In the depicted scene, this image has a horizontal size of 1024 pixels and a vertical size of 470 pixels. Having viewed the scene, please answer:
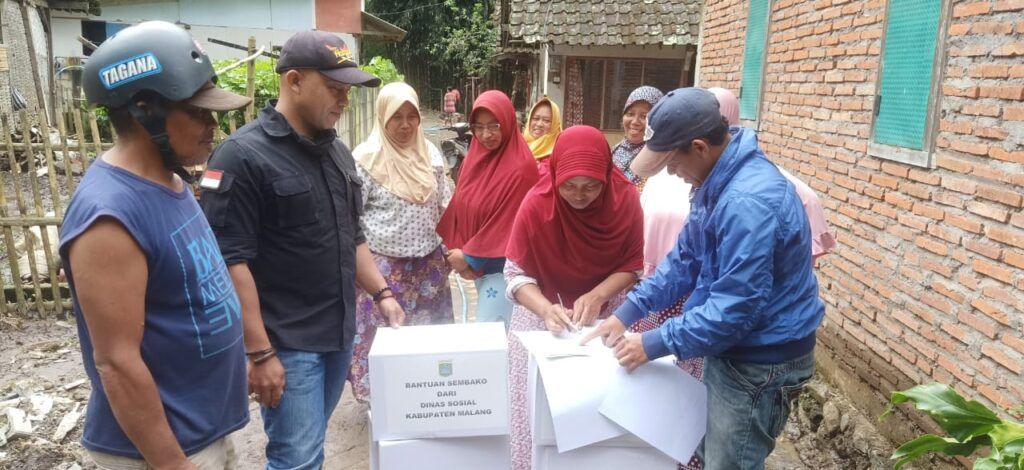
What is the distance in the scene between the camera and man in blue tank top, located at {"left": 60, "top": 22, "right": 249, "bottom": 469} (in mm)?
1352

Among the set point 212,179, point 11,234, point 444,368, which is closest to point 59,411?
point 11,234

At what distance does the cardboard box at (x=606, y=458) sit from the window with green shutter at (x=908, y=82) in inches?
85.9

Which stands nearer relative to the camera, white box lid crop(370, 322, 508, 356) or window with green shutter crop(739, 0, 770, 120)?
white box lid crop(370, 322, 508, 356)

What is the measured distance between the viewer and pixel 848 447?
359 centimetres

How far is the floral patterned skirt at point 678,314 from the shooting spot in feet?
7.79

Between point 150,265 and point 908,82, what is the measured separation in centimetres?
351

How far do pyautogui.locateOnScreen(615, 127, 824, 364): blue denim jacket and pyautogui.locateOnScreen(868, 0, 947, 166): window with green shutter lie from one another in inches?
69.9

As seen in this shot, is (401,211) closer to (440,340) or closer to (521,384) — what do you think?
(521,384)

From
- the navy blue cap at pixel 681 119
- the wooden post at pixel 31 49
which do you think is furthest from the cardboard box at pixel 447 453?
the wooden post at pixel 31 49

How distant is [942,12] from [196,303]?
11.1 ft

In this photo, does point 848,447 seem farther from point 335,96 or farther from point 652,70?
point 652,70

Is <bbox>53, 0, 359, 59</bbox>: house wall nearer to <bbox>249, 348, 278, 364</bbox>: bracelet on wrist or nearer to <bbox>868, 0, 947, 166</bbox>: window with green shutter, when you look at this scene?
<bbox>868, 0, 947, 166</bbox>: window with green shutter

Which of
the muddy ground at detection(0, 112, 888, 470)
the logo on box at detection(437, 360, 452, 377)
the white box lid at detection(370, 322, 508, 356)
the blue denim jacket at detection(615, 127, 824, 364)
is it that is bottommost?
the muddy ground at detection(0, 112, 888, 470)

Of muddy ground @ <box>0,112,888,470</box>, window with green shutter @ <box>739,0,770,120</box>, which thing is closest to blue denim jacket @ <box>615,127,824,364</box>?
muddy ground @ <box>0,112,888,470</box>
